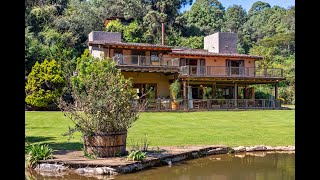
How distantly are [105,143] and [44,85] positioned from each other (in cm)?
1923

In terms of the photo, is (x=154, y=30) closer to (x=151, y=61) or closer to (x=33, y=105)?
(x=151, y=61)

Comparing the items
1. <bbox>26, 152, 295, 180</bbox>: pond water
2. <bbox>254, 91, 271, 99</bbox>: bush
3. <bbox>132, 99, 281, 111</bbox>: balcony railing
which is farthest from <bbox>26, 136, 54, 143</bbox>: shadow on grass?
<bbox>254, 91, 271, 99</bbox>: bush

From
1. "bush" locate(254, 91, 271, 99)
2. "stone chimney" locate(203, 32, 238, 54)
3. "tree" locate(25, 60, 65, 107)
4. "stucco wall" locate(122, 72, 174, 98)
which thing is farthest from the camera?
"stone chimney" locate(203, 32, 238, 54)

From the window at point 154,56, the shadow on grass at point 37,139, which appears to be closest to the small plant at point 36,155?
the shadow on grass at point 37,139

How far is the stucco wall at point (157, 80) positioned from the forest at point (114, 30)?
5961 millimetres

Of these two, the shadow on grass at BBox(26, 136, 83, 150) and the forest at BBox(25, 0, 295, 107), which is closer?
the shadow on grass at BBox(26, 136, 83, 150)

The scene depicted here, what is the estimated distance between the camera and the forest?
3059 centimetres

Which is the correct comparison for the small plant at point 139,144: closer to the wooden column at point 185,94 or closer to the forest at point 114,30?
the wooden column at point 185,94

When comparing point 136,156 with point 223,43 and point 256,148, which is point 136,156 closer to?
point 256,148

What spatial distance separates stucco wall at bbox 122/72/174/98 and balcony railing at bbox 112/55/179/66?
55.2 inches

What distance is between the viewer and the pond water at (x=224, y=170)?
7.54 m

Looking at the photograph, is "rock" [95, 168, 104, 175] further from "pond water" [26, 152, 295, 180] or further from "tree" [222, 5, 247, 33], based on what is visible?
"tree" [222, 5, 247, 33]
